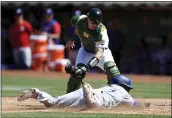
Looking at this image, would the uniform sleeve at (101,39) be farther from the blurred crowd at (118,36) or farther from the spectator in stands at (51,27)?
the spectator in stands at (51,27)

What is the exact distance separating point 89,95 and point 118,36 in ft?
38.5

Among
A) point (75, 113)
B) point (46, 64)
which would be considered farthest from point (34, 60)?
point (75, 113)

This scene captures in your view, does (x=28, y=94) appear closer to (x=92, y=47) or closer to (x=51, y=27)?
(x=92, y=47)

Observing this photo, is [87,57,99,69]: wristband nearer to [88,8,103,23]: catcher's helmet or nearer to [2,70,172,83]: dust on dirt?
[88,8,103,23]: catcher's helmet

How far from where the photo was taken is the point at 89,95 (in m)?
8.96

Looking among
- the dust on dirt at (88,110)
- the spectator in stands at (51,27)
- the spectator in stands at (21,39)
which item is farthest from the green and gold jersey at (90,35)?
the spectator in stands at (21,39)

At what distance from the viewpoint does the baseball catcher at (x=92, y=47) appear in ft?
30.9

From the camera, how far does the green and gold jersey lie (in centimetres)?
962

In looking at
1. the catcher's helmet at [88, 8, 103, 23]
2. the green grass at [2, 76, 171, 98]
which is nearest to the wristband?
the catcher's helmet at [88, 8, 103, 23]

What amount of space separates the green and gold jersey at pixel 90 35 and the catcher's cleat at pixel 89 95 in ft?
3.11

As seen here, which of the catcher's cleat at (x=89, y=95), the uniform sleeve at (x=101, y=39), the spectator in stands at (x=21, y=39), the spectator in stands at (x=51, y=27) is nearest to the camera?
the catcher's cleat at (x=89, y=95)

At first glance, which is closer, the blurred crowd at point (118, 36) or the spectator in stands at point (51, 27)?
the spectator in stands at point (51, 27)

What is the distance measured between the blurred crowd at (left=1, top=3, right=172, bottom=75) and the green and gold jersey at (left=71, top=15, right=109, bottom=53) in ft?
29.6

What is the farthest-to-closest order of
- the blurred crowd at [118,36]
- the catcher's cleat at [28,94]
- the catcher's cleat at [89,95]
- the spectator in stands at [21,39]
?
the blurred crowd at [118,36]
the spectator in stands at [21,39]
the catcher's cleat at [28,94]
the catcher's cleat at [89,95]
